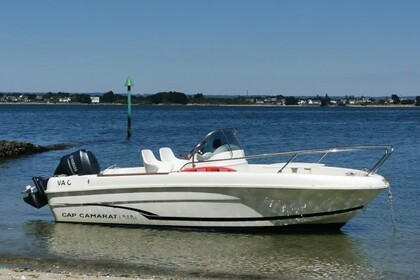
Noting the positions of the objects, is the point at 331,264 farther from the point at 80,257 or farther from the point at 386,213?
the point at 386,213

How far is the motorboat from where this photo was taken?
12570 mm

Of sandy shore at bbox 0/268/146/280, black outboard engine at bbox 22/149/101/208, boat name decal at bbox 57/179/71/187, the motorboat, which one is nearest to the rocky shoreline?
black outboard engine at bbox 22/149/101/208

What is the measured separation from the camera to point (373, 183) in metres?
12.5

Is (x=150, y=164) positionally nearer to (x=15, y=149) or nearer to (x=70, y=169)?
(x=70, y=169)

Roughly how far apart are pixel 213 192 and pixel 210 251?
54.2 inches

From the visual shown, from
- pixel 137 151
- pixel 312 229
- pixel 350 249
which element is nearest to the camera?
pixel 350 249

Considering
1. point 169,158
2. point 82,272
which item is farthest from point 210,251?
point 169,158

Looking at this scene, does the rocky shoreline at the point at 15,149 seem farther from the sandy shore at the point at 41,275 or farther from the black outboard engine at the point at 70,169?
the sandy shore at the point at 41,275

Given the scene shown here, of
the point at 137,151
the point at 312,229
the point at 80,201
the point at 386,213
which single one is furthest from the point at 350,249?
the point at 137,151

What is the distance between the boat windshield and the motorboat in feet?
0.07

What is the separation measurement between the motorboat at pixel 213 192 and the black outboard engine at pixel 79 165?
2 centimetres

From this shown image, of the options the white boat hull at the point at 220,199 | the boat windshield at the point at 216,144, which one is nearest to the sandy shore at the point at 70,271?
the white boat hull at the point at 220,199

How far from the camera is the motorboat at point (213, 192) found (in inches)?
495

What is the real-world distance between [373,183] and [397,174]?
12.4 m
